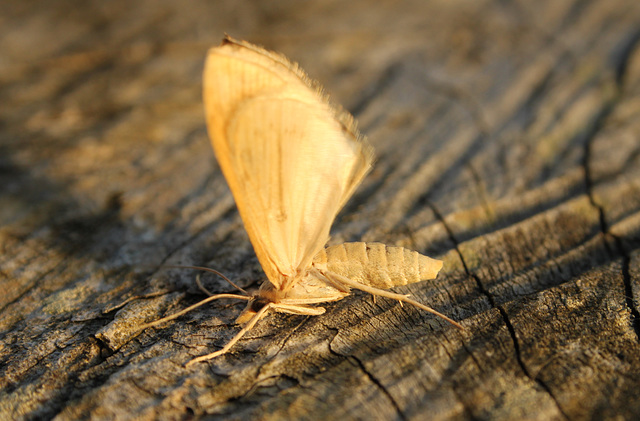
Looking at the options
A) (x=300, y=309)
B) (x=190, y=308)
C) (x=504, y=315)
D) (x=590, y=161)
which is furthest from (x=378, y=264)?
(x=590, y=161)

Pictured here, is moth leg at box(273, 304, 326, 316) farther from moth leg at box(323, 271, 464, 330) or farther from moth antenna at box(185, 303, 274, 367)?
moth leg at box(323, 271, 464, 330)

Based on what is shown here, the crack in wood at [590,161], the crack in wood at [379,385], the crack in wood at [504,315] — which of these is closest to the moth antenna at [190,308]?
the crack in wood at [379,385]

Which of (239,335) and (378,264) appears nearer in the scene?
(239,335)

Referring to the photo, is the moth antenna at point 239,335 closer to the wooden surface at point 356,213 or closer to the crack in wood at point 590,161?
the wooden surface at point 356,213

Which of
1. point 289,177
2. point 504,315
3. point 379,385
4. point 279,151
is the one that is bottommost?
point 504,315

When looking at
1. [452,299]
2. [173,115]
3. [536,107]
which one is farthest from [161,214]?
[536,107]

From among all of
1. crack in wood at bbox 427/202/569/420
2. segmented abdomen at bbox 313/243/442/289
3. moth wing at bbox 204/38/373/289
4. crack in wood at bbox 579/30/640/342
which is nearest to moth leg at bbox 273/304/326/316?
moth wing at bbox 204/38/373/289

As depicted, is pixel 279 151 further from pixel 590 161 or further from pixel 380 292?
pixel 590 161
